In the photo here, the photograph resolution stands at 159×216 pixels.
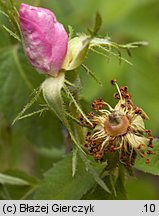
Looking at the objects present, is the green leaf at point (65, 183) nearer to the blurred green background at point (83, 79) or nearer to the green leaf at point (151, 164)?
the green leaf at point (151, 164)

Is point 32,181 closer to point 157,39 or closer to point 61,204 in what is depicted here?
point 61,204

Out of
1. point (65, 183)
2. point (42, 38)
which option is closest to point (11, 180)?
point (65, 183)

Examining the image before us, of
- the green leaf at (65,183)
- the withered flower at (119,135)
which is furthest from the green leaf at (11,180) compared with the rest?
the withered flower at (119,135)

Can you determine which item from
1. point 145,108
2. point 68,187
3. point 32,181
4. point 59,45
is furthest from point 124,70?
point 59,45

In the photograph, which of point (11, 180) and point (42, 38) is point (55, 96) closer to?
point (42, 38)

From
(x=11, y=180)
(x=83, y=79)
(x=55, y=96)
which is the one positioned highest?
(x=55, y=96)
